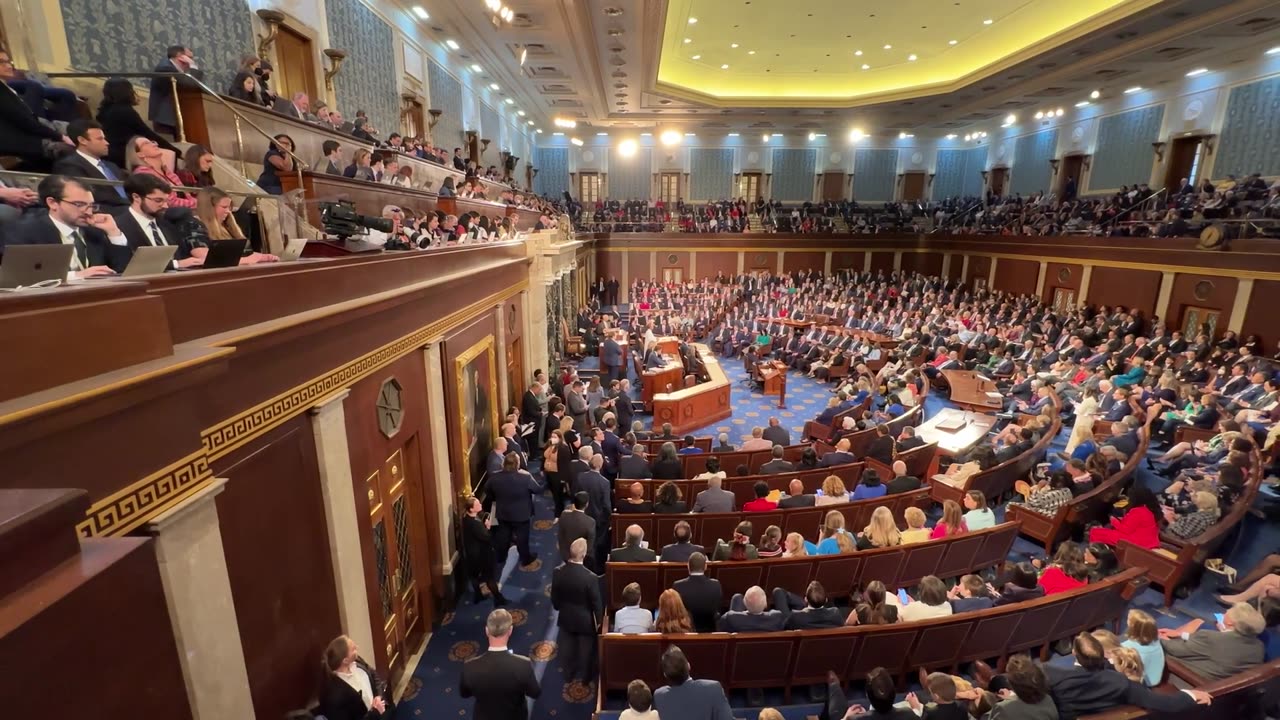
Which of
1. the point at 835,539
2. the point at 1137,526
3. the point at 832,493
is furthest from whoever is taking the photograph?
the point at 832,493

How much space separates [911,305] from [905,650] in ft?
60.7

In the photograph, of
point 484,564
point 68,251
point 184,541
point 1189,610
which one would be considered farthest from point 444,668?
point 1189,610

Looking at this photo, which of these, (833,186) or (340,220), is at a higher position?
(833,186)

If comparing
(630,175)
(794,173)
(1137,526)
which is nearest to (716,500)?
(1137,526)

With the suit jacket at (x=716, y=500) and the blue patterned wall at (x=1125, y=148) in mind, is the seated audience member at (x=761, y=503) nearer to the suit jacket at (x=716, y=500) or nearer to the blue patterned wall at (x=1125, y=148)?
the suit jacket at (x=716, y=500)

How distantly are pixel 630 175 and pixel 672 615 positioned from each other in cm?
2907

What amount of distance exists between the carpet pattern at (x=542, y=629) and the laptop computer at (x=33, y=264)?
420cm

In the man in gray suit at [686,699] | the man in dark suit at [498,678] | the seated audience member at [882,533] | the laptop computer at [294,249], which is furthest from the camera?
the seated audience member at [882,533]

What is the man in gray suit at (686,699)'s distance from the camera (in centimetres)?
342

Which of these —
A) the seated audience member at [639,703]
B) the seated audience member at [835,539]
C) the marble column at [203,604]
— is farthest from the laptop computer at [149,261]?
the seated audience member at [835,539]

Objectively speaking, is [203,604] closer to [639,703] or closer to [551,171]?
[639,703]

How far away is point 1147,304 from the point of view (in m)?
15.1

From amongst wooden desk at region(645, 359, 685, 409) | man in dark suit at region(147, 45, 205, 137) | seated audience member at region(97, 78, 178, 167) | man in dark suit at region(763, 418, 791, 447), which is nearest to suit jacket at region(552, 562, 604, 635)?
seated audience member at region(97, 78, 178, 167)

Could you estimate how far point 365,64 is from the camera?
11.0 meters
